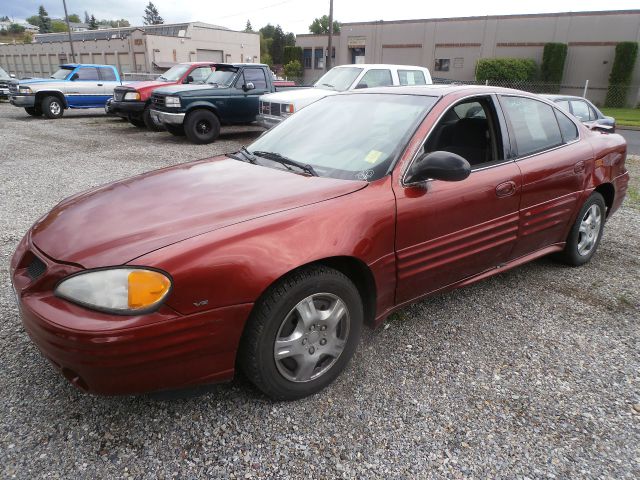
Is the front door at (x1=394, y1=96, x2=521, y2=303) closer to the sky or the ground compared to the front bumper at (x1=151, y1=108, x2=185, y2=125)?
closer to the sky

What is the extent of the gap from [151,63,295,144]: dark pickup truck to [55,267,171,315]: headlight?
936 cm

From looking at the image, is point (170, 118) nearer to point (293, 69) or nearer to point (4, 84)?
point (4, 84)

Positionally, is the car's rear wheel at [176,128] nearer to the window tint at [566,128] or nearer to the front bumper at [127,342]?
the window tint at [566,128]

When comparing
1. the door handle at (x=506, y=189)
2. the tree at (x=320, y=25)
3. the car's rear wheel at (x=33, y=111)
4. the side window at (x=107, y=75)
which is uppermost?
the tree at (x=320, y=25)

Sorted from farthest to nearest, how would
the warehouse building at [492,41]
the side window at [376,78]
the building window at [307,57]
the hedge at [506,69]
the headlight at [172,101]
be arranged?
the building window at [307,57]
the hedge at [506,69]
the warehouse building at [492,41]
the headlight at [172,101]
the side window at [376,78]

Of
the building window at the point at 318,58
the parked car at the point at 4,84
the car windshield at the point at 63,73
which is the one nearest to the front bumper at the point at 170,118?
the car windshield at the point at 63,73

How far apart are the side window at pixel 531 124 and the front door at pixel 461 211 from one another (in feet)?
0.54

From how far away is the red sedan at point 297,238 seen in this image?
74.5 inches

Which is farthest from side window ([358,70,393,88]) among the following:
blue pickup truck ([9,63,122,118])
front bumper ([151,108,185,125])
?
blue pickup truck ([9,63,122,118])

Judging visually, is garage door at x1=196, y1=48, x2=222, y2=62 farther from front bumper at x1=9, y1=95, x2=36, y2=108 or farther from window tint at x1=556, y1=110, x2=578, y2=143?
window tint at x1=556, y1=110, x2=578, y2=143

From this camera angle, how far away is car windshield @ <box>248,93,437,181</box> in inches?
107

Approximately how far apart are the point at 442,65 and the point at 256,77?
29.1m

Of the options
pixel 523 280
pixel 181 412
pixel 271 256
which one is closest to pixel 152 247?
pixel 271 256

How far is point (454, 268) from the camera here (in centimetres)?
296
